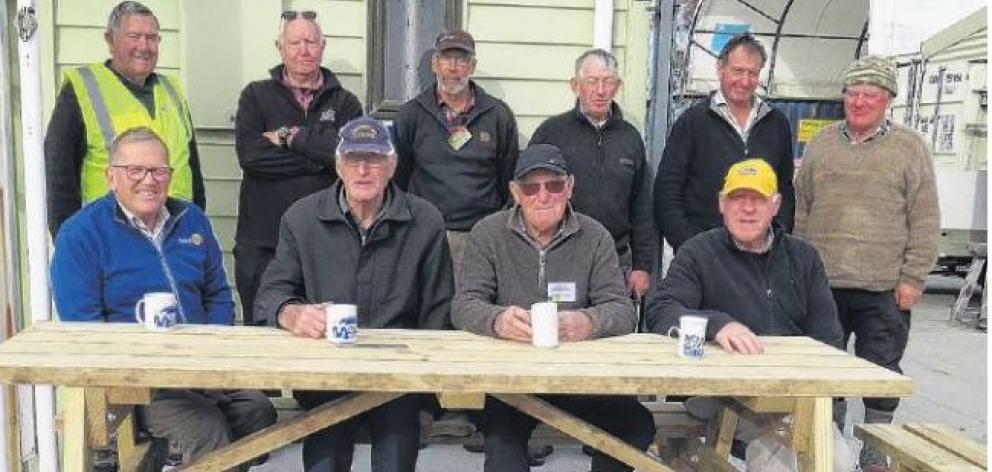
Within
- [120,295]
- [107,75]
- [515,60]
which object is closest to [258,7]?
[107,75]

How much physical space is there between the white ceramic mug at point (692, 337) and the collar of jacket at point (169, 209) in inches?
65.7

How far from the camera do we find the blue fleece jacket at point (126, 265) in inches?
102

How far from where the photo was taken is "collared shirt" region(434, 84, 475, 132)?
355 cm

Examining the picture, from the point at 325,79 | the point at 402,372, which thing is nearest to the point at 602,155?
the point at 325,79

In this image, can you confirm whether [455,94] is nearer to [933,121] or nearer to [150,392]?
[150,392]

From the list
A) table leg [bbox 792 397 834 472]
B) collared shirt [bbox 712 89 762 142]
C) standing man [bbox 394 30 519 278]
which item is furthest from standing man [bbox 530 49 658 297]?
table leg [bbox 792 397 834 472]

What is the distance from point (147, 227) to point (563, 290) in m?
1.38

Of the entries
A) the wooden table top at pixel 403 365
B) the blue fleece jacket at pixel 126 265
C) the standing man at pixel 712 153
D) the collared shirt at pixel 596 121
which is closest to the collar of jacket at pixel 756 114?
the standing man at pixel 712 153

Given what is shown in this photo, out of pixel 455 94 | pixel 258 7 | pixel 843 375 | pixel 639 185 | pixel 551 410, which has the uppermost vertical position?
pixel 258 7

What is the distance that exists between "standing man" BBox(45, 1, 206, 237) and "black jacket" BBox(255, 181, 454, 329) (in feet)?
3.13

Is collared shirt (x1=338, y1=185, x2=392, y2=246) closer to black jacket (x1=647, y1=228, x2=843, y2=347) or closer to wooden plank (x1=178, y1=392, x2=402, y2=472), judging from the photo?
wooden plank (x1=178, y1=392, x2=402, y2=472)

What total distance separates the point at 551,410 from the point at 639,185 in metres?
1.56

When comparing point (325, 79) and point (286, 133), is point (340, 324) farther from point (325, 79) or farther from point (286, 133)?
point (325, 79)

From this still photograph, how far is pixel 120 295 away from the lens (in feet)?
8.74
